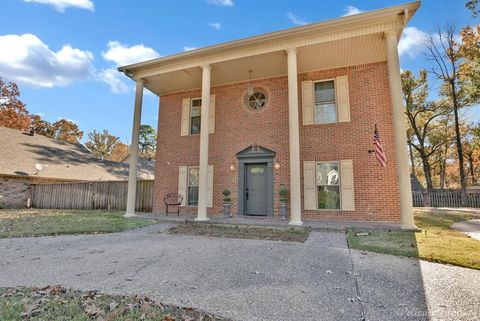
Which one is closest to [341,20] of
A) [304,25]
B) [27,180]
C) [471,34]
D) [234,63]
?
[304,25]

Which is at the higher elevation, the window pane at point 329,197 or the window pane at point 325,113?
the window pane at point 325,113

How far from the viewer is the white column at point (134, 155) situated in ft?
30.7

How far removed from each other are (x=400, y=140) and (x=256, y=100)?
518cm

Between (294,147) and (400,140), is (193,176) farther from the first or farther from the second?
(400,140)

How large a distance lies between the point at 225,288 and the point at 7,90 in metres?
30.4

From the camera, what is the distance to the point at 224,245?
16.4 ft

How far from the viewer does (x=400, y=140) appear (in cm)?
655

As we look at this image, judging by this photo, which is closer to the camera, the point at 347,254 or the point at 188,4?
the point at 347,254

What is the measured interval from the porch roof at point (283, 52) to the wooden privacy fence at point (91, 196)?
16.8ft

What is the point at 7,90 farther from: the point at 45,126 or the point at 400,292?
the point at 400,292

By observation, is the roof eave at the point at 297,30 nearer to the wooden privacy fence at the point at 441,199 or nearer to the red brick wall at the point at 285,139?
the red brick wall at the point at 285,139

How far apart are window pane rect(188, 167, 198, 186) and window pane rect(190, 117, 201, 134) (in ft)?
5.23

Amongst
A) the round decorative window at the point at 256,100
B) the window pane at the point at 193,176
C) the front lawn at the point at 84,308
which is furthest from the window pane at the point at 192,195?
the front lawn at the point at 84,308

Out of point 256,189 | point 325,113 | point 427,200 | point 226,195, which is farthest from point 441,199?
point 226,195
